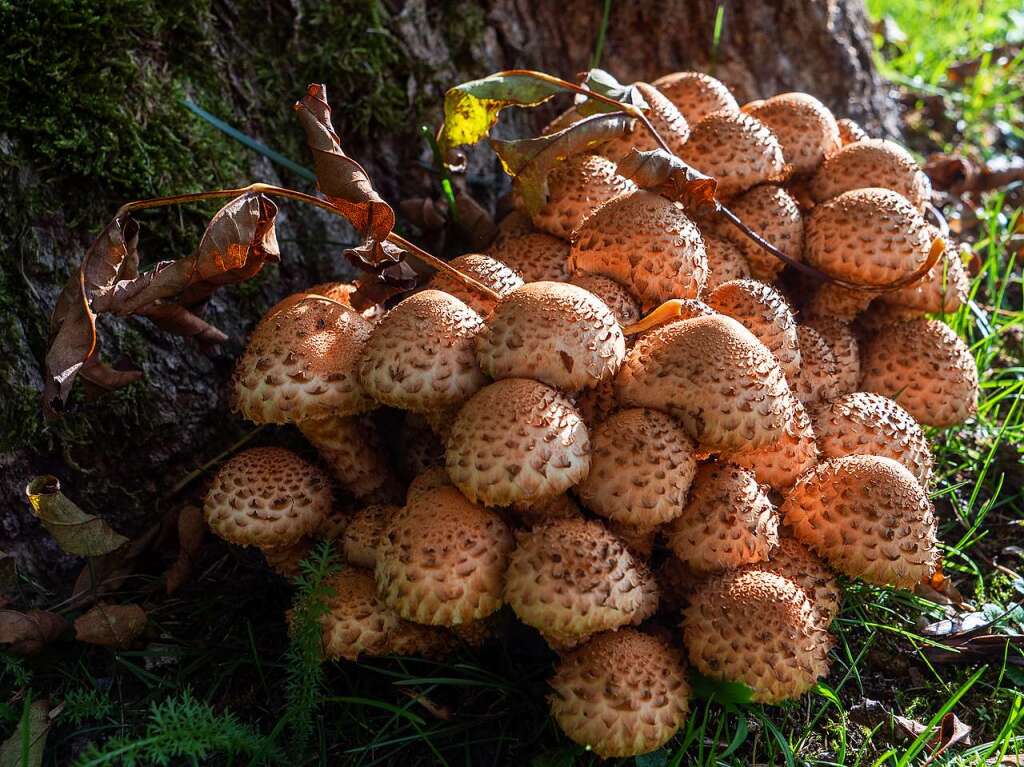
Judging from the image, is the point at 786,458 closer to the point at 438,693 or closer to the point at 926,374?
the point at 926,374

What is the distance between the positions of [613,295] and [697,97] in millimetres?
1167

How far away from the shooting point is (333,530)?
243cm

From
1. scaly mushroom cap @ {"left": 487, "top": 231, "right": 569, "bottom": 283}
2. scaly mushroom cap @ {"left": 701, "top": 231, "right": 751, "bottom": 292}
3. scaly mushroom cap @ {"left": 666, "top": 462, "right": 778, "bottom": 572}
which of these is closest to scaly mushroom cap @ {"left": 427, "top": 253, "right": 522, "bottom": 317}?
scaly mushroom cap @ {"left": 487, "top": 231, "right": 569, "bottom": 283}

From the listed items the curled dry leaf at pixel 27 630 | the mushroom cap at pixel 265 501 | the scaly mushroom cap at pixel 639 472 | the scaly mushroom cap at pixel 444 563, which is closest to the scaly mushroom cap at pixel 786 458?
the scaly mushroom cap at pixel 639 472

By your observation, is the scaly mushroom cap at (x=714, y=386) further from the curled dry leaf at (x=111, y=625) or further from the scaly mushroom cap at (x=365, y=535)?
the curled dry leaf at (x=111, y=625)

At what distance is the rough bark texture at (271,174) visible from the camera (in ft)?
8.04

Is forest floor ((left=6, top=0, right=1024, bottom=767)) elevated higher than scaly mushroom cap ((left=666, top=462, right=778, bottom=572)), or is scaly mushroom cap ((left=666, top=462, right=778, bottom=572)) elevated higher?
scaly mushroom cap ((left=666, top=462, right=778, bottom=572))

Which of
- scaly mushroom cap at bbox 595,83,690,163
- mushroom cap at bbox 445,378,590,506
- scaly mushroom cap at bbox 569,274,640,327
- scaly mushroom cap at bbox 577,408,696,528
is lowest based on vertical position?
scaly mushroom cap at bbox 577,408,696,528

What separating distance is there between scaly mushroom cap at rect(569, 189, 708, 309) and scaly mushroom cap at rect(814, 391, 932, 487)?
0.56 metres

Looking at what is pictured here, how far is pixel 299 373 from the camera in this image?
7.24ft

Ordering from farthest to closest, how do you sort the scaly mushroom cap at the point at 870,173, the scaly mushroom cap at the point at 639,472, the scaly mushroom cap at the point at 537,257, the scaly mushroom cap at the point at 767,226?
the scaly mushroom cap at the point at 870,173
the scaly mushroom cap at the point at 767,226
the scaly mushroom cap at the point at 537,257
the scaly mushroom cap at the point at 639,472

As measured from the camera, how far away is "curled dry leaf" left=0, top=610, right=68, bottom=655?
2273 mm

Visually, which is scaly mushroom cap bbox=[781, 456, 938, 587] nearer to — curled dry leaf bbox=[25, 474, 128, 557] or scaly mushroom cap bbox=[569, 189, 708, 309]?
scaly mushroom cap bbox=[569, 189, 708, 309]

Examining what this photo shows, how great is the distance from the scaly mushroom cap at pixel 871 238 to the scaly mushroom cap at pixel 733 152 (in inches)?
10.5
